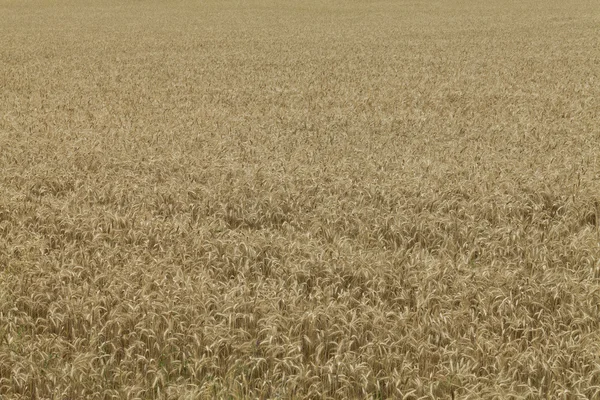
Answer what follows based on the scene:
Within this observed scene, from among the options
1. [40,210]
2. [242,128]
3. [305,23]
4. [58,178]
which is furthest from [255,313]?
[305,23]

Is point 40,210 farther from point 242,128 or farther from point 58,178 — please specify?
point 242,128

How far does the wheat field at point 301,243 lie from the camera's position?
12.3 ft

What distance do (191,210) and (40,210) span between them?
4.51ft

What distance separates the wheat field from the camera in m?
3.76

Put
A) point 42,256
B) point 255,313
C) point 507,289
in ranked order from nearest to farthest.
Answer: point 255,313
point 507,289
point 42,256

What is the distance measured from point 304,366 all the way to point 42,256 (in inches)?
98.0

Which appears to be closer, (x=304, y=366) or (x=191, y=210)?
(x=304, y=366)

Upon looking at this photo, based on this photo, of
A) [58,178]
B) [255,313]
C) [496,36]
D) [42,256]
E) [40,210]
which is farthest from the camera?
[496,36]

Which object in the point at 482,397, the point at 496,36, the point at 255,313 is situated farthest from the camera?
the point at 496,36

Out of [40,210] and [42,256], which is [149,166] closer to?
[40,210]

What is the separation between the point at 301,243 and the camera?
5562mm

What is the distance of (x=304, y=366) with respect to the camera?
12.4 feet

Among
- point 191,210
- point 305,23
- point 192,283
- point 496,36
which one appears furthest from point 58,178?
point 305,23

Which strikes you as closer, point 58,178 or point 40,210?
point 40,210
